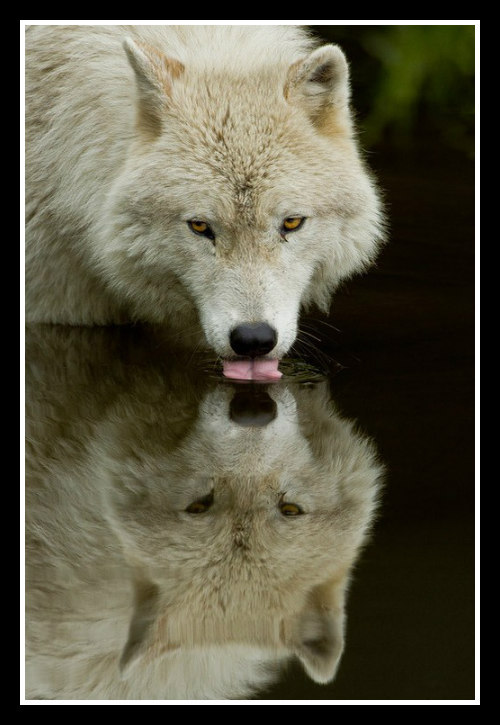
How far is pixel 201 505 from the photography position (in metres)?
4.73

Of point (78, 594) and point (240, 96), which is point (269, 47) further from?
point (78, 594)

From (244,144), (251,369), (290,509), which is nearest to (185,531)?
(290,509)

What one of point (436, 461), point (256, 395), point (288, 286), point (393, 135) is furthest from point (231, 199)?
point (393, 135)

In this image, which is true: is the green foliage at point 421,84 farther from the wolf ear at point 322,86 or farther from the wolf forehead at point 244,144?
the wolf forehead at point 244,144

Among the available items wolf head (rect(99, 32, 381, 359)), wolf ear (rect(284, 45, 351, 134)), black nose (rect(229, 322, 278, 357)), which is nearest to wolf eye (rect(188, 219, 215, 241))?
wolf head (rect(99, 32, 381, 359))

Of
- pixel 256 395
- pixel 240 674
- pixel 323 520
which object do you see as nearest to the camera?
pixel 240 674

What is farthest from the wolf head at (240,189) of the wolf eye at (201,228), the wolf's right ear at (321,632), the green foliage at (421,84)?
the green foliage at (421,84)

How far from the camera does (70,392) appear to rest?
5.97 m

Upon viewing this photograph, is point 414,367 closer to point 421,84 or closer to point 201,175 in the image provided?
point 201,175

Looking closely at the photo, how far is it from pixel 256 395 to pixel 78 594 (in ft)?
6.29

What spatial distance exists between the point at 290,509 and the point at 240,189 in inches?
65.3

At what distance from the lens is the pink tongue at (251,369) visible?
5754 mm

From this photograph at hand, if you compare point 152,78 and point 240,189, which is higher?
point 152,78

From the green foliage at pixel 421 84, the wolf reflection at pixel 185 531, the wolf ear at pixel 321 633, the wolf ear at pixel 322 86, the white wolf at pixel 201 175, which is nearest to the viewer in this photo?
the wolf ear at pixel 321 633
